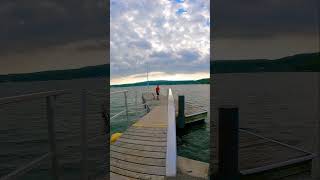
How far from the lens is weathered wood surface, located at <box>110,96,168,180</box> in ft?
14.5

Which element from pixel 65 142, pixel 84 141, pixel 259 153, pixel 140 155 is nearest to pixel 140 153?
pixel 140 155

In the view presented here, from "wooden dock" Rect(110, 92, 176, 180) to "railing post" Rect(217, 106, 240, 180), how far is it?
153 cm

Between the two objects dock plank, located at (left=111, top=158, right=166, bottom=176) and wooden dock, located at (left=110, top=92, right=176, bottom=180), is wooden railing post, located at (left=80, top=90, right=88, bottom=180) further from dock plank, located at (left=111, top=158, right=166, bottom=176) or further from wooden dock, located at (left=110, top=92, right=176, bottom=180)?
dock plank, located at (left=111, top=158, right=166, bottom=176)

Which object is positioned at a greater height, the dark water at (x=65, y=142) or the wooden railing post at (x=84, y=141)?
the wooden railing post at (x=84, y=141)

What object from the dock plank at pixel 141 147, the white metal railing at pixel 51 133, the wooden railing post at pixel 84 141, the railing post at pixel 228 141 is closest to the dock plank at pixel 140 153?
the dock plank at pixel 141 147

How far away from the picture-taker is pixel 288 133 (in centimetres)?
1969

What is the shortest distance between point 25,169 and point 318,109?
3.16 metres

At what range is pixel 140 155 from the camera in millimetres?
5289

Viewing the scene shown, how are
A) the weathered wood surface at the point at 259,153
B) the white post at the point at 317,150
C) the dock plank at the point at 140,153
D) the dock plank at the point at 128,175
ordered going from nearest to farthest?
the white post at the point at 317,150, the dock plank at the point at 128,175, the dock plank at the point at 140,153, the weathered wood surface at the point at 259,153

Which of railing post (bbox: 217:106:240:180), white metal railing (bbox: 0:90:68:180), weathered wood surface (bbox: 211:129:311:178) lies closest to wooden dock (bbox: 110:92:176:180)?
railing post (bbox: 217:106:240:180)

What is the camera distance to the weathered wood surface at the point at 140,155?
4.41m

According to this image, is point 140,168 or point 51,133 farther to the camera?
point 140,168

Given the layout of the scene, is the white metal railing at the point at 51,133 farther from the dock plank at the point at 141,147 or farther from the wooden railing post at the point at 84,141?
the dock plank at the point at 141,147

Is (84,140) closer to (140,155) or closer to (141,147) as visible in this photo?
(140,155)
